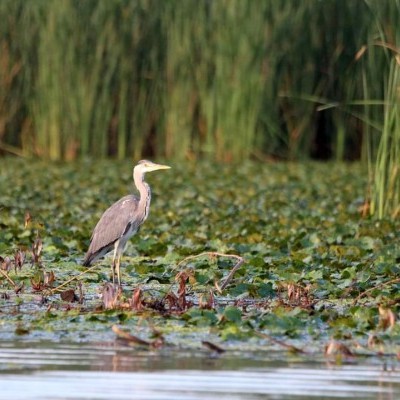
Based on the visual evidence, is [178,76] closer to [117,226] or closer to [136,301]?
[117,226]

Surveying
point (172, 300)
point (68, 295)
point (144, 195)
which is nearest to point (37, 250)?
point (144, 195)

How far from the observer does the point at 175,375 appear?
5.52 m

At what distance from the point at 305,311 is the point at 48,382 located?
2117 mm

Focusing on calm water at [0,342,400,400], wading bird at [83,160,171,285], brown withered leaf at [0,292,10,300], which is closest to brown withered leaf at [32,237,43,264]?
wading bird at [83,160,171,285]

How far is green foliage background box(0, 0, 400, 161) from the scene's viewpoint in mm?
18719

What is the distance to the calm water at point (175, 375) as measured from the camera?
5.10 m

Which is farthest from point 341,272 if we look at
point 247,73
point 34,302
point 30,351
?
point 247,73

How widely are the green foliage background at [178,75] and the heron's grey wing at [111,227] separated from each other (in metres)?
9.04

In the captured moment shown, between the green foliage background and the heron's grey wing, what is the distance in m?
9.04

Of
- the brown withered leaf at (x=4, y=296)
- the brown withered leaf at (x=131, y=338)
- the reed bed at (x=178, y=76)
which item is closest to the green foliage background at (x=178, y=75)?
the reed bed at (x=178, y=76)

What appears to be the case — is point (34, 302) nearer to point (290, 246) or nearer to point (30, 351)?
point (30, 351)

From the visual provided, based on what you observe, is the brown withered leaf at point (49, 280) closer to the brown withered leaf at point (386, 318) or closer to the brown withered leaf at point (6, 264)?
the brown withered leaf at point (6, 264)

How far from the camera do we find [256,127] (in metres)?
19.0

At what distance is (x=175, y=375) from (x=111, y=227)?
3977mm
